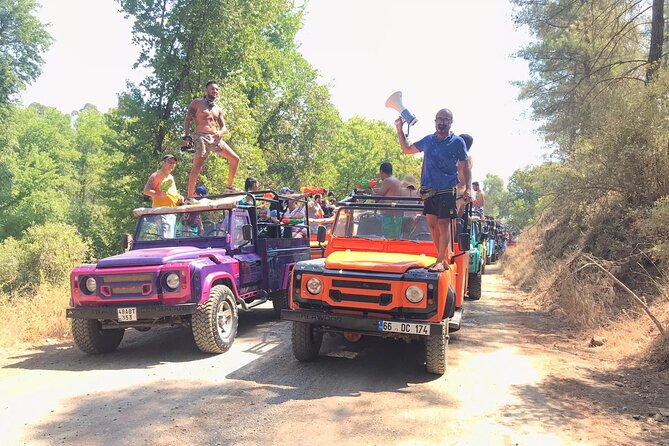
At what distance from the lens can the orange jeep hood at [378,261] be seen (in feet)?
18.5

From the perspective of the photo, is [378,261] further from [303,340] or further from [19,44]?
[19,44]

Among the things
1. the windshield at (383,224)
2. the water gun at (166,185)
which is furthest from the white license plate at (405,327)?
the water gun at (166,185)

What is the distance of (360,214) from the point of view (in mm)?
7090

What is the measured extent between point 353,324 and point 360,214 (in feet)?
6.48

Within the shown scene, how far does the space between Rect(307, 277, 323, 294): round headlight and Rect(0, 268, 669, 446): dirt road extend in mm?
981

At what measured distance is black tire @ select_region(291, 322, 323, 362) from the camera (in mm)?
6105

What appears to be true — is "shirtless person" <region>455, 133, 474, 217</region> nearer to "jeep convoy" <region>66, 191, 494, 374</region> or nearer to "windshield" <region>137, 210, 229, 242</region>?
"jeep convoy" <region>66, 191, 494, 374</region>

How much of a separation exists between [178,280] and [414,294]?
9.77 feet

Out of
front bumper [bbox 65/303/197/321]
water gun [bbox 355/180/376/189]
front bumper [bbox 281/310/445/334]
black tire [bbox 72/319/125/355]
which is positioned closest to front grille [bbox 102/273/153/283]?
front bumper [bbox 65/303/197/321]

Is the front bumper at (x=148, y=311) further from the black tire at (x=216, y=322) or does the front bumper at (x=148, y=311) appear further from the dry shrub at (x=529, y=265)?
the dry shrub at (x=529, y=265)

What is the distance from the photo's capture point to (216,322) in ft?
21.5

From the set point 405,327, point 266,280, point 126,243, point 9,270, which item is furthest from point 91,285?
point 9,270

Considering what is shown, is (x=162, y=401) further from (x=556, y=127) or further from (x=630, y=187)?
(x=556, y=127)

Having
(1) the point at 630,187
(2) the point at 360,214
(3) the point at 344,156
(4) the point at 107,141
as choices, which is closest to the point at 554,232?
(1) the point at 630,187
